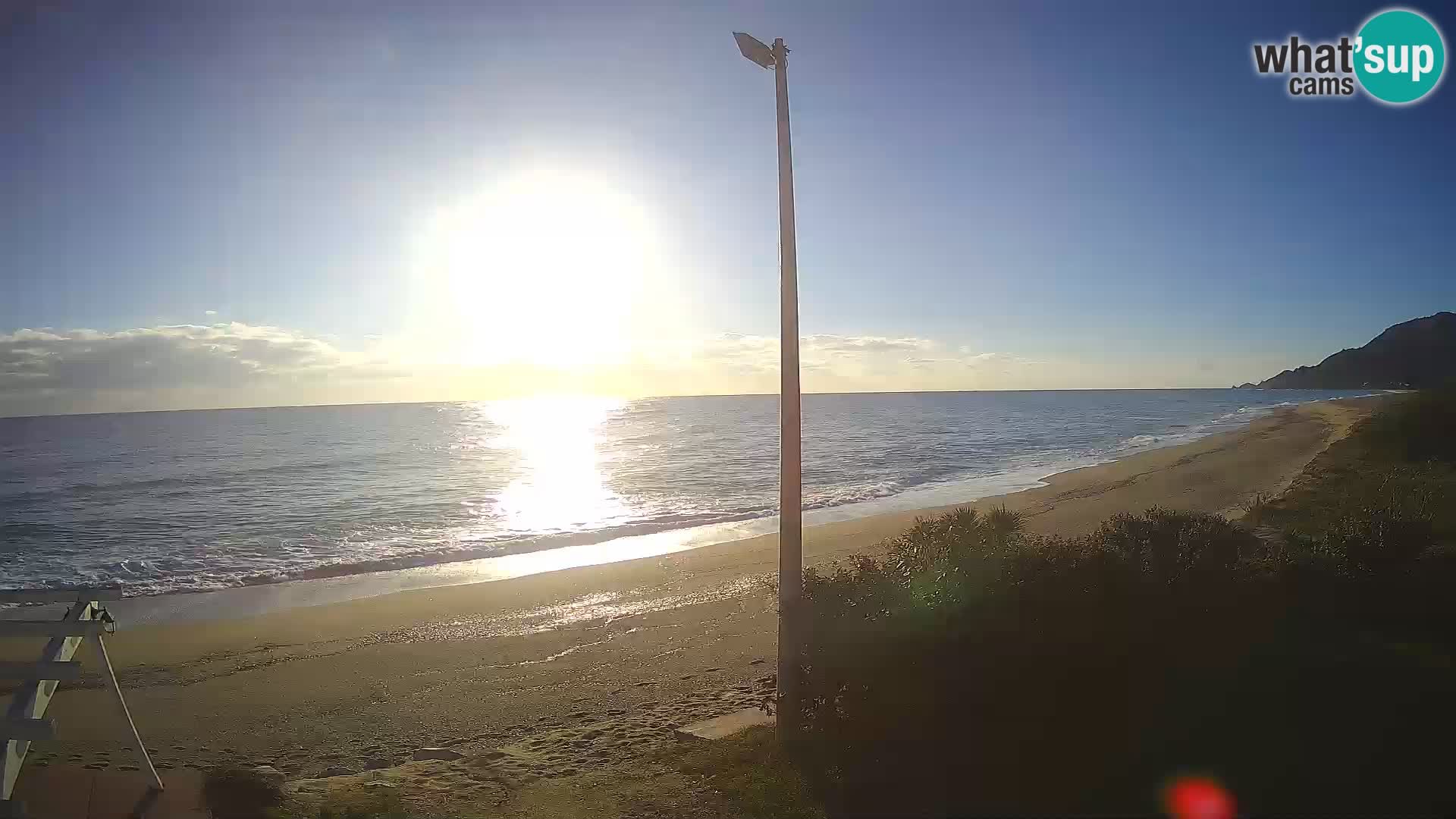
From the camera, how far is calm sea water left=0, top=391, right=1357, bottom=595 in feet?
72.0

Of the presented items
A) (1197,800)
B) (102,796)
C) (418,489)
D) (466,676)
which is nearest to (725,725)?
(1197,800)

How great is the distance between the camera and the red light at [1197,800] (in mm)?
5102

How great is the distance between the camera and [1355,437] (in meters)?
30.5

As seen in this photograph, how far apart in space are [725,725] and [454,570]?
1348 cm

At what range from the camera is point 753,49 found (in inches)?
261

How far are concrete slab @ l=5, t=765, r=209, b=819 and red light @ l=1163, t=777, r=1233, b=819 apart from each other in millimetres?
6260

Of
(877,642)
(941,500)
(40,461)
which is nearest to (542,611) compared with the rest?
(877,642)

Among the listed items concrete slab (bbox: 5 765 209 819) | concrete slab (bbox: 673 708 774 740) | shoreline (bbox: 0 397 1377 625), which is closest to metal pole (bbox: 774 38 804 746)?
concrete slab (bbox: 673 708 774 740)

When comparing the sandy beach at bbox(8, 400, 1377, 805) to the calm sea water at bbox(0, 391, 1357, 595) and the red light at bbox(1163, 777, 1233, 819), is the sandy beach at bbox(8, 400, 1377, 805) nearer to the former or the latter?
the red light at bbox(1163, 777, 1233, 819)

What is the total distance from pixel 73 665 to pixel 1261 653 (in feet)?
28.3

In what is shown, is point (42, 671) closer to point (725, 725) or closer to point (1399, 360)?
point (725, 725)

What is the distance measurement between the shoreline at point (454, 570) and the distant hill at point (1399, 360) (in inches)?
2889

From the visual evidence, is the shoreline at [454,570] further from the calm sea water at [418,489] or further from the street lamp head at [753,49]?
the street lamp head at [753,49]

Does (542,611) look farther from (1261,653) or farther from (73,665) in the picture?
(1261,653)
